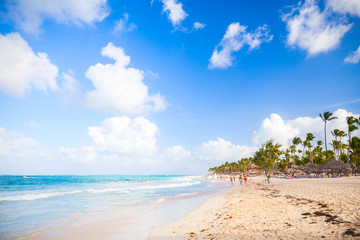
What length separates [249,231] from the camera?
7.52 m

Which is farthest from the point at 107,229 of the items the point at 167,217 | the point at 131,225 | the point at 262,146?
the point at 262,146

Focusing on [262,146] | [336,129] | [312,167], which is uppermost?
[336,129]

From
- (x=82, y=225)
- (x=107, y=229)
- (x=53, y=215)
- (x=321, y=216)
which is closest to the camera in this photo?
(x=321, y=216)

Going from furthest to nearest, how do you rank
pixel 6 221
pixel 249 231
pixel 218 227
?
pixel 6 221, pixel 218 227, pixel 249 231

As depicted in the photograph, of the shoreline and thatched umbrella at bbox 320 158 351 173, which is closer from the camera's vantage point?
the shoreline

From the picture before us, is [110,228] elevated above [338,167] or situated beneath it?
situated beneath

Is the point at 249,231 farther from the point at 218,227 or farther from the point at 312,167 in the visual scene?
the point at 312,167

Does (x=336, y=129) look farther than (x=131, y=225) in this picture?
Yes

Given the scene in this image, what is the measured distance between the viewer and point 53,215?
14.4m

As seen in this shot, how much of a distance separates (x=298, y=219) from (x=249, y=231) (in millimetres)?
2645

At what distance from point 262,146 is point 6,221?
260 ft

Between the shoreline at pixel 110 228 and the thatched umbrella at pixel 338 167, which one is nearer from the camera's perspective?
the shoreline at pixel 110 228

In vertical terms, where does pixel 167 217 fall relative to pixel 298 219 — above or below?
below

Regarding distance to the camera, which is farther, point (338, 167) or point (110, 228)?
point (338, 167)
